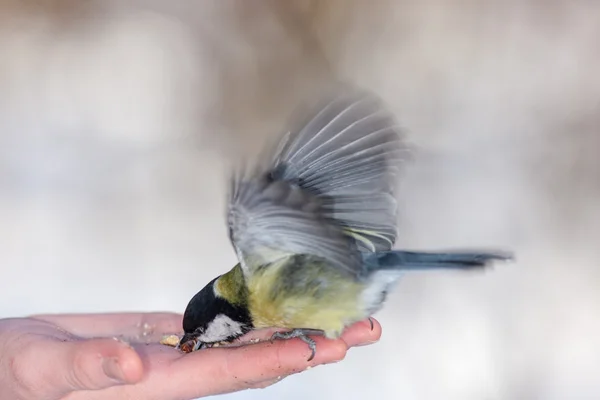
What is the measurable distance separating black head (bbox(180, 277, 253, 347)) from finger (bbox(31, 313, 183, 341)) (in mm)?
177

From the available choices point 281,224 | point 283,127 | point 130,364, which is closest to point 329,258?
point 281,224

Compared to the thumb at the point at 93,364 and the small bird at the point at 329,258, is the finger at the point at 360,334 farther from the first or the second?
the thumb at the point at 93,364

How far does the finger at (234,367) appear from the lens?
828mm

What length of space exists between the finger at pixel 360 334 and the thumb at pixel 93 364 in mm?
417

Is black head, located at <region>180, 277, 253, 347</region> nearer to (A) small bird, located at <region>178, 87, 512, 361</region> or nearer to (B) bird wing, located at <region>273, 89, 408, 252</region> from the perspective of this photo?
(A) small bird, located at <region>178, 87, 512, 361</region>

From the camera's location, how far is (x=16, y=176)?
175 cm

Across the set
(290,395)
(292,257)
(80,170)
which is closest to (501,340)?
(290,395)

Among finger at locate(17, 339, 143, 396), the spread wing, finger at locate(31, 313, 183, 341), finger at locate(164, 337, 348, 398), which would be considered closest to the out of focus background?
finger at locate(31, 313, 183, 341)

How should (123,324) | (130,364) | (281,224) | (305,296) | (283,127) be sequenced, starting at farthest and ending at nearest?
(283,127), (123,324), (305,296), (281,224), (130,364)

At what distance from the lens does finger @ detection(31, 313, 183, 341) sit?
1.10 meters

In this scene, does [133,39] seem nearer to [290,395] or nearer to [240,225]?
[290,395]

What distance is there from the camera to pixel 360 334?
1.01 m

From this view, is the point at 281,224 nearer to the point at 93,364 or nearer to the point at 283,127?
the point at 93,364

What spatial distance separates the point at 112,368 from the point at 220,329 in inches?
14.1
